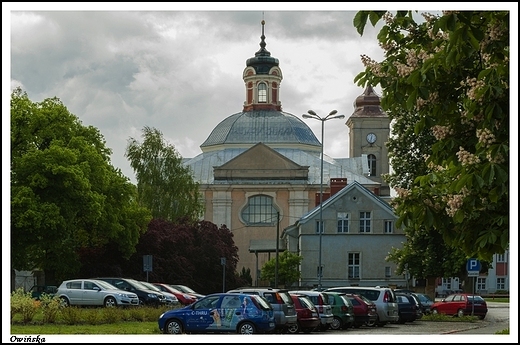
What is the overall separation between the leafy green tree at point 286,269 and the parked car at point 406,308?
109ft

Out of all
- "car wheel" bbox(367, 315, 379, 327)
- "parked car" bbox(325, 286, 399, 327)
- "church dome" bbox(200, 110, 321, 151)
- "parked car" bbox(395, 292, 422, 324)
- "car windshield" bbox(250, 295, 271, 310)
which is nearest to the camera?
"car windshield" bbox(250, 295, 271, 310)

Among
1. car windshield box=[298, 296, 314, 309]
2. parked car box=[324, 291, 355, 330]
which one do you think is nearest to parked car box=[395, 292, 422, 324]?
parked car box=[324, 291, 355, 330]

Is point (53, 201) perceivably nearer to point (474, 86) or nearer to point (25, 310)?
point (25, 310)

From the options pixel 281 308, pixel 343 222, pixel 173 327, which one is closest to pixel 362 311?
pixel 281 308

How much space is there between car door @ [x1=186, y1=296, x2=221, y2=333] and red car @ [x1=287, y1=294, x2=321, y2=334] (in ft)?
8.34

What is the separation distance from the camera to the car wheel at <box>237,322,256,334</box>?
24.8 m

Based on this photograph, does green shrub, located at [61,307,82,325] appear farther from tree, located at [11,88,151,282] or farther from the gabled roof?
the gabled roof

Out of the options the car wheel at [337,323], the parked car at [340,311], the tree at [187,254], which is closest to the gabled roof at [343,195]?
the tree at [187,254]

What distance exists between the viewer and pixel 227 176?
344ft

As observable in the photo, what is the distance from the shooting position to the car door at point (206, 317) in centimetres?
→ 2536

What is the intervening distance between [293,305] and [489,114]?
43.4 feet

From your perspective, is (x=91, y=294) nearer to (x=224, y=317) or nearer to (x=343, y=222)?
(x=224, y=317)

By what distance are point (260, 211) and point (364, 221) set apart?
28.8 metres

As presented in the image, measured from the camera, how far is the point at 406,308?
36.7 metres
